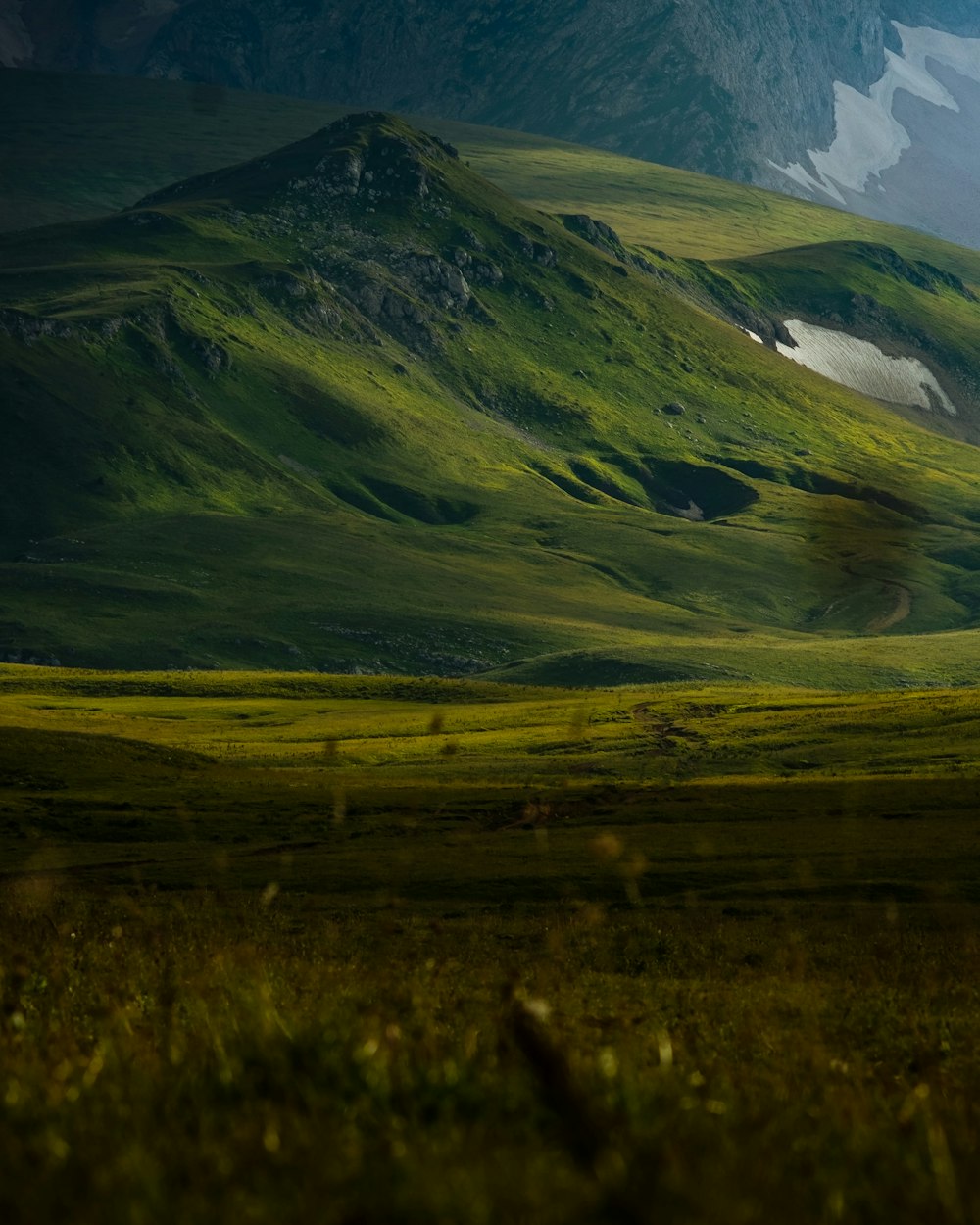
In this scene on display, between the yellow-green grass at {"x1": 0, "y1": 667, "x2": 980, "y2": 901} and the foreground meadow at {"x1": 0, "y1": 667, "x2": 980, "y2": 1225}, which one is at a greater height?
the foreground meadow at {"x1": 0, "y1": 667, "x2": 980, "y2": 1225}

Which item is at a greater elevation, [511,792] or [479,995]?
[479,995]

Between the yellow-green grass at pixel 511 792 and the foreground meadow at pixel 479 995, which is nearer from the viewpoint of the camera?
the foreground meadow at pixel 479 995

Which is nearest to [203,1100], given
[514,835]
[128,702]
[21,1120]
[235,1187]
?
[21,1120]

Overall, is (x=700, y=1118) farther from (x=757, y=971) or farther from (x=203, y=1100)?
(x=757, y=971)

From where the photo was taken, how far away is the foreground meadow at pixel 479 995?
9.63 meters

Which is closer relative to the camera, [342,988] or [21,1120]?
[21,1120]

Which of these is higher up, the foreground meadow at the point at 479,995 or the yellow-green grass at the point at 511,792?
the foreground meadow at the point at 479,995

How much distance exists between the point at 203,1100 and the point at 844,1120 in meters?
4.76

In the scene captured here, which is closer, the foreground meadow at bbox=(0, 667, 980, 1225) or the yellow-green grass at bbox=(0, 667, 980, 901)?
the foreground meadow at bbox=(0, 667, 980, 1225)

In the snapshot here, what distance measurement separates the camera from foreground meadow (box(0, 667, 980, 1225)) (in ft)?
31.6

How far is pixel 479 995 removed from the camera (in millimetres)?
23031

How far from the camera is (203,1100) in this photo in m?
11.7

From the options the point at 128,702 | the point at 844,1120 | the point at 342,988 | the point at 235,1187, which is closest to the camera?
the point at 235,1187

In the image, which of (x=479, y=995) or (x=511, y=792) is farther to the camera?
(x=511, y=792)
